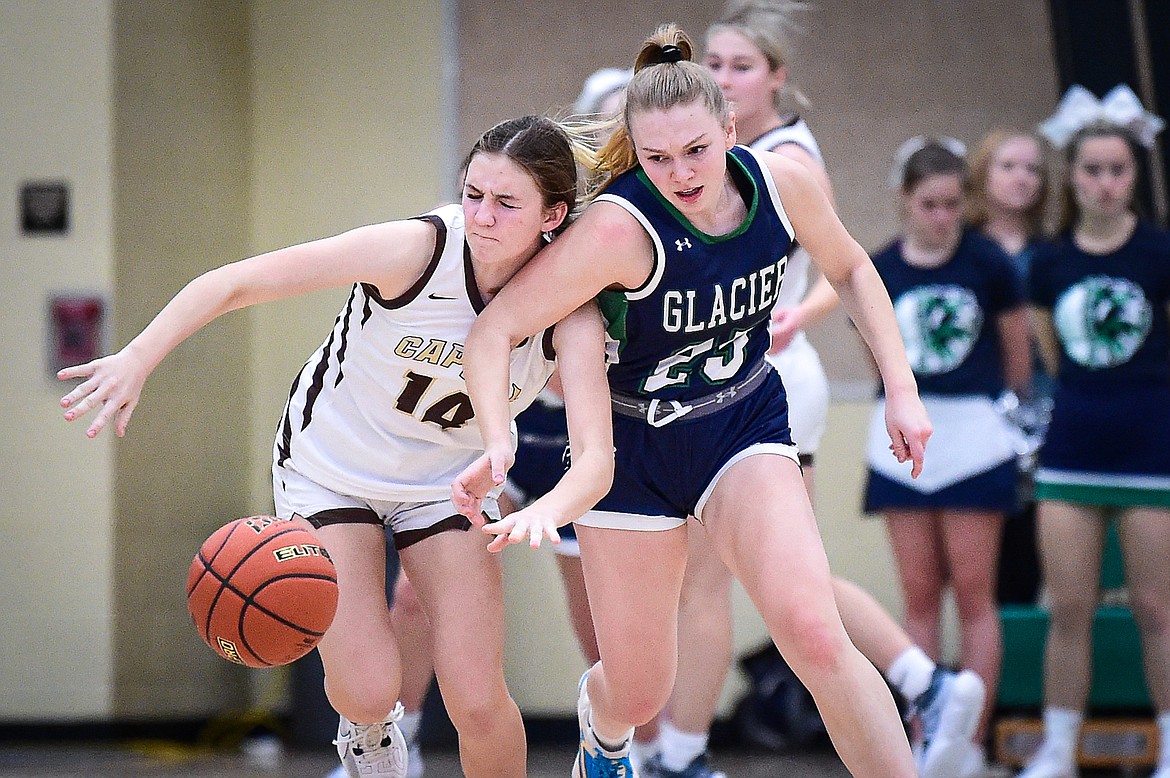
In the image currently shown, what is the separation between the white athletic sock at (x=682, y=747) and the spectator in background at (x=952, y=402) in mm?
1185

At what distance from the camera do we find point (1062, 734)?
461cm

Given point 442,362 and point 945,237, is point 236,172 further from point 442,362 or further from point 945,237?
point 442,362

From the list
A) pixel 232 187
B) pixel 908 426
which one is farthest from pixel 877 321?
pixel 232 187

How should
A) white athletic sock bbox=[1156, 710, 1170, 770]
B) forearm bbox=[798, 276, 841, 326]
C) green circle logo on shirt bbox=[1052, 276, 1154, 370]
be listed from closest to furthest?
forearm bbox=[798, 276, 841, 326] < white athletic sock bbox=[1156, 710, 1170, 770] < green circle logo on shirt bbox=[1052, 276, 1154, 370]

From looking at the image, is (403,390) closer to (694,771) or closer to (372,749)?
(372,749)

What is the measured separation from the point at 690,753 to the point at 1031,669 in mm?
2199

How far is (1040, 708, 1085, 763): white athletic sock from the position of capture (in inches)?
181

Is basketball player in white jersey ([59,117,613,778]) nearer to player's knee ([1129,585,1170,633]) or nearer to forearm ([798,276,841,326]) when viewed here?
forearm ([798,276,841,326])

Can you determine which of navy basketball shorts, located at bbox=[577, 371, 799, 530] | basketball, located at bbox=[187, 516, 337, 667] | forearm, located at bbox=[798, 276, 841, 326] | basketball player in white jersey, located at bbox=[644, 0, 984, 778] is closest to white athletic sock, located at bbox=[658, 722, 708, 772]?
basketball player in white jersey, located at bbox=[644, 0, 984, 778]

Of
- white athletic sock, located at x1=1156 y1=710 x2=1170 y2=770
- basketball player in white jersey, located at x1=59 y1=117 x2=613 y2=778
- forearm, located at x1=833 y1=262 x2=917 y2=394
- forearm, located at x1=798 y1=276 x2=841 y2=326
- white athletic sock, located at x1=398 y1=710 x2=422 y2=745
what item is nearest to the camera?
basketball player in white jersey, located at x1=59 y1=117 x2=613 y2=778

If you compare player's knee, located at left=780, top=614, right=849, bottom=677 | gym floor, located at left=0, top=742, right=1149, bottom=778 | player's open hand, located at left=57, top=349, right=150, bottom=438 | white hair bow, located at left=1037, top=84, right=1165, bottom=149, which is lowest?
gym floor, located at left=0, top=742, right=1149, bottom=778

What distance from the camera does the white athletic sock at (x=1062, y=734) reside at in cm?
461

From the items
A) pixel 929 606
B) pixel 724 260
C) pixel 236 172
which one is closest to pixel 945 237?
pixel 929 606

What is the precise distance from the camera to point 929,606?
188 inches
